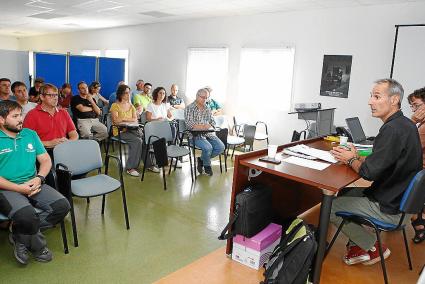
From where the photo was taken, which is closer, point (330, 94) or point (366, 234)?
point (366, 234)

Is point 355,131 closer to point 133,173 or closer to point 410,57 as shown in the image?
point 410,57

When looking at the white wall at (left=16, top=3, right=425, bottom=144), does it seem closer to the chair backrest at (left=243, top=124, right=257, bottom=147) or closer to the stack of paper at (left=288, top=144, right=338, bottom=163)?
the chair backrest at (left=243, top=124, right=257, bottom=147)

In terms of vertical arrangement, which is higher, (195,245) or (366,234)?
(366,234)

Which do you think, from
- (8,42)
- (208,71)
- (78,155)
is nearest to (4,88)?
(78,155)

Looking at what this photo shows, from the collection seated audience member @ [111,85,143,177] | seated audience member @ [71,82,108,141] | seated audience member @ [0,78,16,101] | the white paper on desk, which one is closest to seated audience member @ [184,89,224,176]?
seated audience member @ [111,85,143,177]

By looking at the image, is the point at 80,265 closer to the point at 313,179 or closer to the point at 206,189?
the point at 313,179

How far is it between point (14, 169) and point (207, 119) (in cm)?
279

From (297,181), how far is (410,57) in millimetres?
3435

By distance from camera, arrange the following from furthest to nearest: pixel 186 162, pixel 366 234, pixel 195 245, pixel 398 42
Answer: pixel 186 162 → pixel 398 42 → pixel 195 245 → pixel 366 234

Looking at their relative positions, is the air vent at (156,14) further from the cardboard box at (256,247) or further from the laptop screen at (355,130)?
the cardboard box at (256,247)

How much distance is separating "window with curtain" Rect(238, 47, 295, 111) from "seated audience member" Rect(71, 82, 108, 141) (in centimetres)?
271

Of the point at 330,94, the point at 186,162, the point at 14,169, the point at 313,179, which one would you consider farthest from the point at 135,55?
the point at 313,179

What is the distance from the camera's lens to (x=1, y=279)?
2166 millimetres

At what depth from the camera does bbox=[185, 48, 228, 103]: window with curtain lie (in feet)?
22.3
